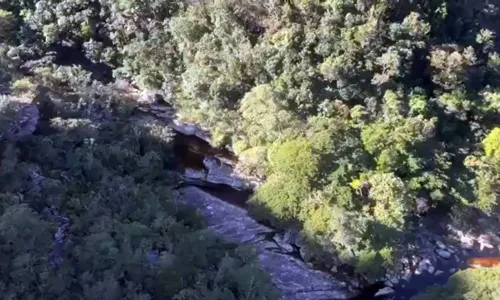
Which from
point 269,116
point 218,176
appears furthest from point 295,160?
point 218,176

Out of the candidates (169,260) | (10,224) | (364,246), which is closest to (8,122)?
(10,224)

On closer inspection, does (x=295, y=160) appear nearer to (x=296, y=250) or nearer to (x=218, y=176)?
(x=296, y=250)

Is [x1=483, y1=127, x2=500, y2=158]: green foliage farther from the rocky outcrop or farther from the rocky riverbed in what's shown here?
the rocky outcrop

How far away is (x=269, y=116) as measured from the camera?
22.8 meters

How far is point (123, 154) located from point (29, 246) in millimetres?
6773

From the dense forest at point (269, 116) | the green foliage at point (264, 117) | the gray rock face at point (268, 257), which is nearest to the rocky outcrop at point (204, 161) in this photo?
the dense forest at point (269, 116)

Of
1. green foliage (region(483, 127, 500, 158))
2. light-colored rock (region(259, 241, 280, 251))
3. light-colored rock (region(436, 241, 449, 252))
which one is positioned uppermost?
green foliage (region(483, 127, 500, 158))

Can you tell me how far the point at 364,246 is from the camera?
Result: 20.2 meters

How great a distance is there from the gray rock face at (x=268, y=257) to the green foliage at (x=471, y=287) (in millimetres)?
3309

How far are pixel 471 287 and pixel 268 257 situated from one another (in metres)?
7.12

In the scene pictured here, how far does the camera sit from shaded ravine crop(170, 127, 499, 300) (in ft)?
67.4

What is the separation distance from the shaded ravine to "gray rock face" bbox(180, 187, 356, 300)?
279 mm

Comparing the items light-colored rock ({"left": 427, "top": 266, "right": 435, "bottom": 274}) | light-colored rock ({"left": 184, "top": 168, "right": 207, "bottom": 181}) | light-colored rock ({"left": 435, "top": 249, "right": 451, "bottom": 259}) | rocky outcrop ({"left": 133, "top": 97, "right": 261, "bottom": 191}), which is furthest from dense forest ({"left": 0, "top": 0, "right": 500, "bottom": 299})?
light-colored rock ({"left": 427, "top": 266, "right": 435, "bottom": 274})

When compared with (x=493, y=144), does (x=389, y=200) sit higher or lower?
lower
